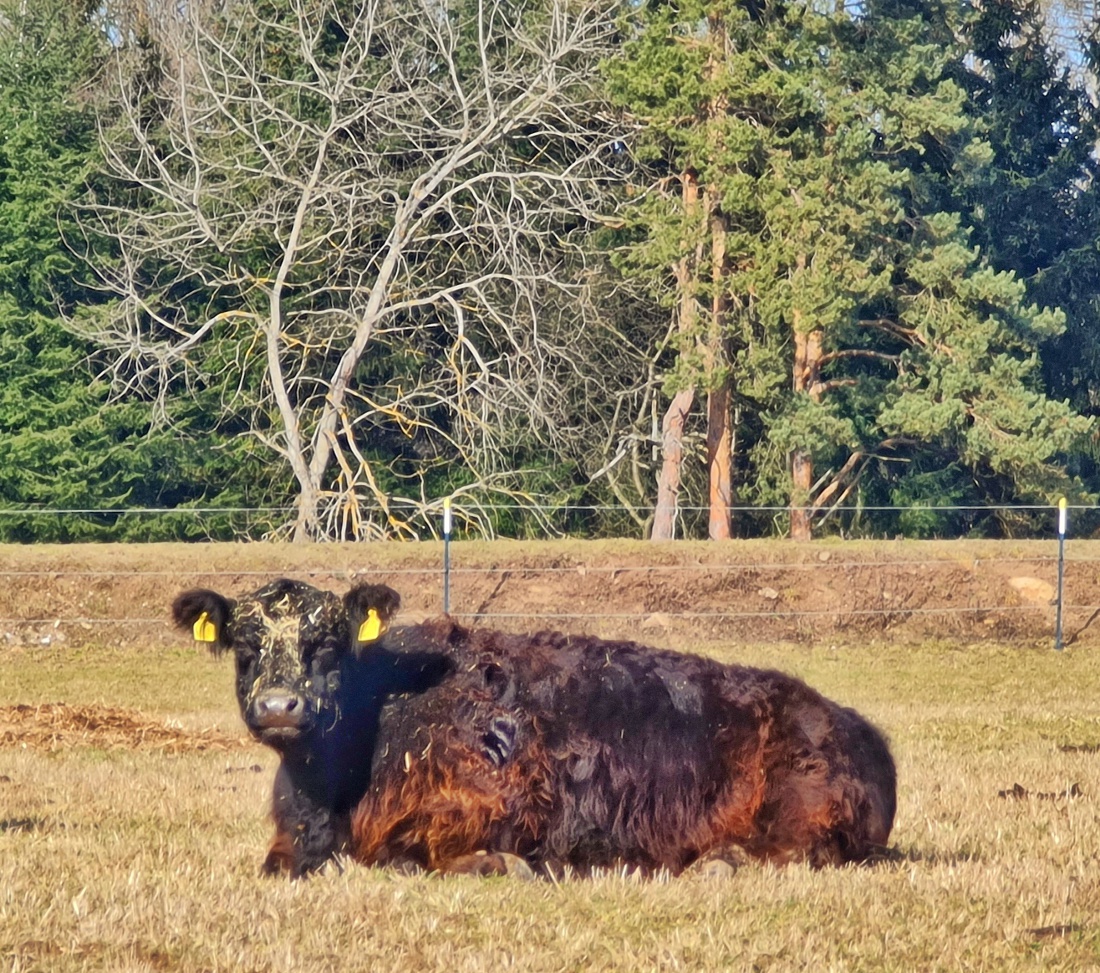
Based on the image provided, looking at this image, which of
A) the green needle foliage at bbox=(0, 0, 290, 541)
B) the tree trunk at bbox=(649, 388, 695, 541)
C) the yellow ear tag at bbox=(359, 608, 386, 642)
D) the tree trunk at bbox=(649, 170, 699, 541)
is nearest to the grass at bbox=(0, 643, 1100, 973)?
the yellow ear tag at bbox=(359, 608, 386, 642)

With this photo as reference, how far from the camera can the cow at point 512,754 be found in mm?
7453

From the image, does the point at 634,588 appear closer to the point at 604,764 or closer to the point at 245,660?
the point at 604,764

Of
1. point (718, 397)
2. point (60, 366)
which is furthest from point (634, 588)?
point (60, 366)

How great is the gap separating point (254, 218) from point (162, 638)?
11.6m

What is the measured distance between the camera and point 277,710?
730 cm

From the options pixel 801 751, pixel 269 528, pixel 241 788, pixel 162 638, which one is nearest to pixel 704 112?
pixel 269 528

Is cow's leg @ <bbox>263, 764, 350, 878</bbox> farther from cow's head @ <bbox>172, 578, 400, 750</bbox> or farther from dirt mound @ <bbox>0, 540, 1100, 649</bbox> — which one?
dirt mound @ <bbox>0, 540, 1100, 649</bbox>

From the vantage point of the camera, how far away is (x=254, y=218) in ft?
108

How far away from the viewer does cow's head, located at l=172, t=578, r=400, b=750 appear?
7.45m

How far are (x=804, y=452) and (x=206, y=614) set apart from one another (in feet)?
85.0

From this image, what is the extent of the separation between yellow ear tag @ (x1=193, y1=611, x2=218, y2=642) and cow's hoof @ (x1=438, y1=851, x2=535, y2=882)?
136cm

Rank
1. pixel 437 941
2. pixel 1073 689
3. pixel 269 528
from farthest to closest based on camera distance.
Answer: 1. pixel 269 528
2. pixel 1073 689
3. pixel 437 941

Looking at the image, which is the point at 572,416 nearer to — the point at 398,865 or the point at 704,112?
the point at 704,112

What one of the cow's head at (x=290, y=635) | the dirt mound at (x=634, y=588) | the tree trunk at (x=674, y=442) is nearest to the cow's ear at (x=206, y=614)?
the cow's head at (x=290, y=635)
